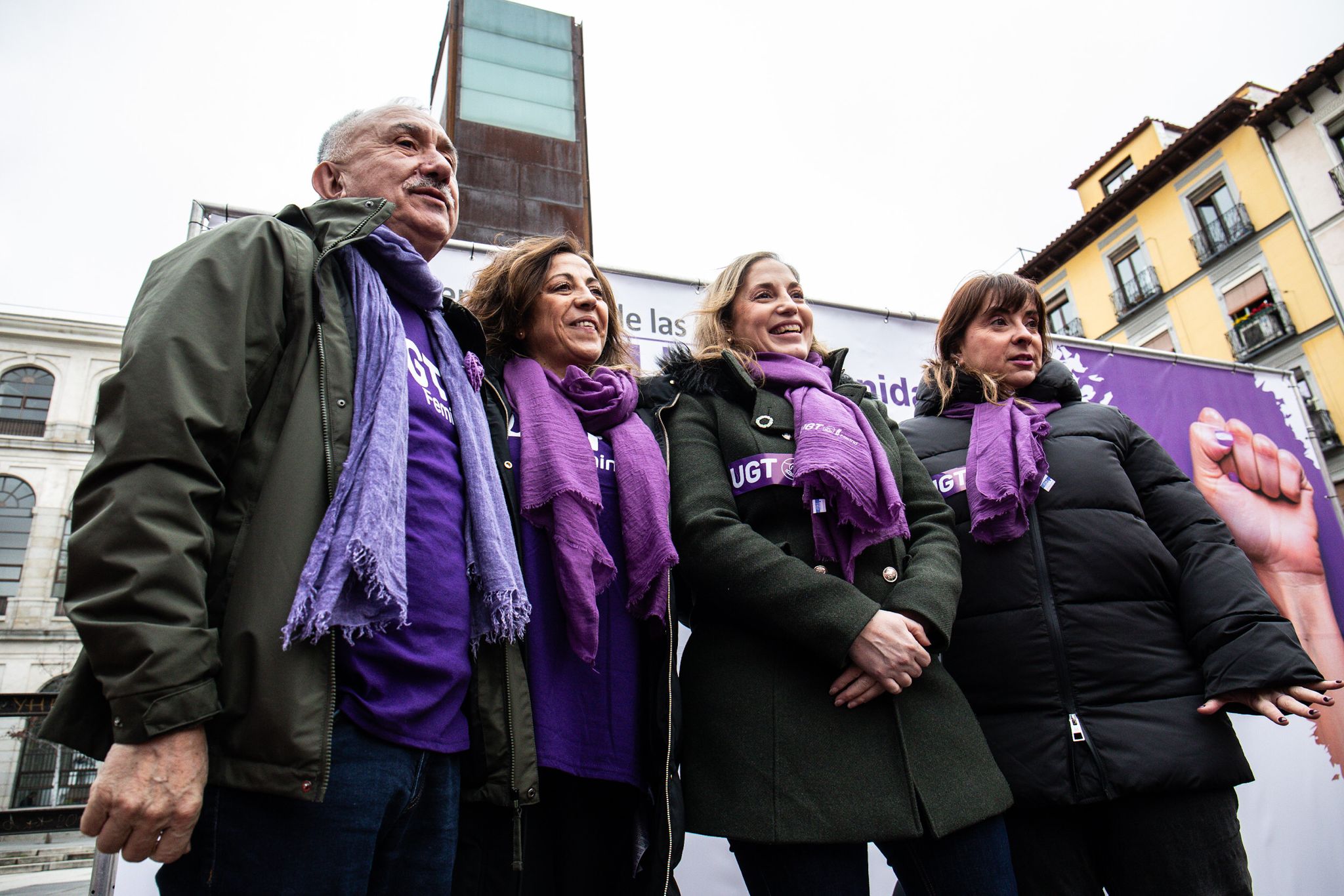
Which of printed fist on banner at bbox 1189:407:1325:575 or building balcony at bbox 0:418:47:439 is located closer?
printed fist on banner at bbox 1189:407:1325:575

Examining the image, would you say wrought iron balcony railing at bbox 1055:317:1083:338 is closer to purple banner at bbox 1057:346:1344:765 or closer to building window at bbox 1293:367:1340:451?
building window at bbox 1293:367:1340:451

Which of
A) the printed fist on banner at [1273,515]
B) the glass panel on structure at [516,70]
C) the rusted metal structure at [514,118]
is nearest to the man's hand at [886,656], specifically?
the printed fist on banner at [1273,515]

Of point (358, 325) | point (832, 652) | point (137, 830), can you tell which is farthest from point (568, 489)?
point (137, 830)

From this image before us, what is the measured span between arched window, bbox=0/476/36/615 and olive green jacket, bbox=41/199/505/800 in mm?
26548

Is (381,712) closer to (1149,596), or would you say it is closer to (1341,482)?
(1149,596)

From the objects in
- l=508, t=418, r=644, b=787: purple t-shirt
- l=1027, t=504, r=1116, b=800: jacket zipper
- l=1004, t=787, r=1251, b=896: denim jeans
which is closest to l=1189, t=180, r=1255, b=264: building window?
l=1027, t=504, r=1116, b=800: jacket zipper

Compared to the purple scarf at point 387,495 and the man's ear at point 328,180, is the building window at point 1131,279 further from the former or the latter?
the purple scarf at point 387,495

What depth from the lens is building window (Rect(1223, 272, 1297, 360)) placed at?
1867cm

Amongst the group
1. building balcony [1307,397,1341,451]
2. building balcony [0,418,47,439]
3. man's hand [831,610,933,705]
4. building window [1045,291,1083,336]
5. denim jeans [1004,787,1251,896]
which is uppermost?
building window [1045,291,1083,336]

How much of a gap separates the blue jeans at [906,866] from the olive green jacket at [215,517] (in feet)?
2.90

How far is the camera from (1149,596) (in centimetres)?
200

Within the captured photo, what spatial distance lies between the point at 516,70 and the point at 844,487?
6.03 m

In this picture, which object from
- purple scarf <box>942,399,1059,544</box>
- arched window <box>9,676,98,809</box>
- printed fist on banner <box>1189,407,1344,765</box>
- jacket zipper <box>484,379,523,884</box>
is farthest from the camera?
arched window <box>9,676,98,809</box>

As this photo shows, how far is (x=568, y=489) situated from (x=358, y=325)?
1.62 ft
